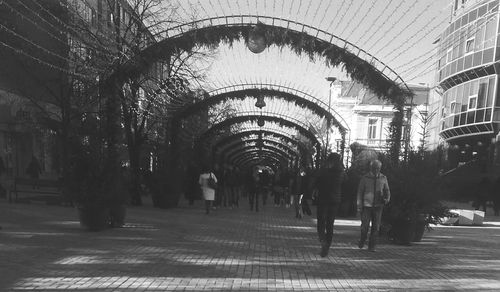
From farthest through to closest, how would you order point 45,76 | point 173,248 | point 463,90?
point 463,90 → point 45,76 → point 173,248

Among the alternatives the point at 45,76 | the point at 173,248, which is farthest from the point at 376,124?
the point at 173,248

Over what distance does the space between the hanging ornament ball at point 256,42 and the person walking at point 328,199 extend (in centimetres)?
459

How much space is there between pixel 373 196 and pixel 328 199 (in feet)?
3.04

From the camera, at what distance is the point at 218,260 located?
6879 mm

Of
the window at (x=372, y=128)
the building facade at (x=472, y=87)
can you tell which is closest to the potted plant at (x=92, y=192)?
the building facade at (x=472, y=87)

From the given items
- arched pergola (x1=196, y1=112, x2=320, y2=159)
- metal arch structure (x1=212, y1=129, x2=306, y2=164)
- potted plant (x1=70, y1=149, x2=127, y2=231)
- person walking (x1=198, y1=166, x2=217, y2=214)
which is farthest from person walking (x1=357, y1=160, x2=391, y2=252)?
metal arch structure (x1=212, y1=129, x2=306, y2=164)

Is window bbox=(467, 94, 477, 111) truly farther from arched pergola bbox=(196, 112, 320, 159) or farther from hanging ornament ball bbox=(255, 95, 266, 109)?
hanging ornament ball bbox=(255, 95, 266, 109)

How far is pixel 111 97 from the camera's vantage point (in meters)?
11.6

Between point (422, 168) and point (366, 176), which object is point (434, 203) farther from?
point (366, 176)

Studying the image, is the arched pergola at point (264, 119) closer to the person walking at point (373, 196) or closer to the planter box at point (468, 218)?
the planter box at point (468, 218)

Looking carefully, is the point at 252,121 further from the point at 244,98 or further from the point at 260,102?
the point at 260,102

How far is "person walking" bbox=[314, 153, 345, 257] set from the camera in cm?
747

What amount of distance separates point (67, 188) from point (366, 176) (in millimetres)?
6097

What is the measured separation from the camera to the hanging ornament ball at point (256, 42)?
437 inches
